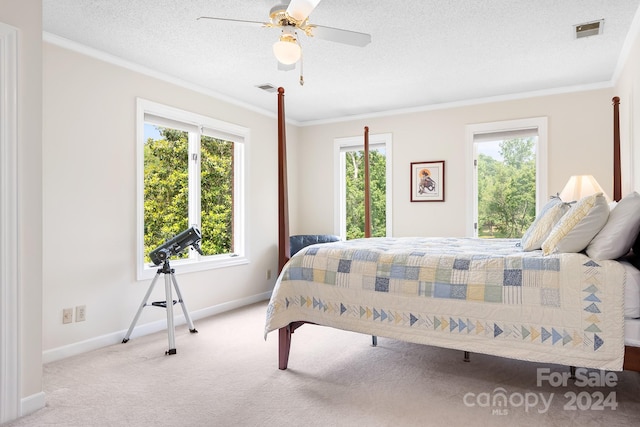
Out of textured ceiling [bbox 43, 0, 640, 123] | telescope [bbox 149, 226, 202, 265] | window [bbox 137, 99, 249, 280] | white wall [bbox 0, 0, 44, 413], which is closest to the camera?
white wall [bbox 0, 0, 44, 413]

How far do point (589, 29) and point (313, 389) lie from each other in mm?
3134

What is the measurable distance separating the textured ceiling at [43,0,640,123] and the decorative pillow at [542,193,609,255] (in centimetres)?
139

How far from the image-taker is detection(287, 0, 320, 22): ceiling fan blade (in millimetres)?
2109

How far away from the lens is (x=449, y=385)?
2525mm

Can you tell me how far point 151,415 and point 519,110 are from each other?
177 inches

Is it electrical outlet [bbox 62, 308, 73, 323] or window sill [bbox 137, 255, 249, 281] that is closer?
electrical outlet [bbox 62, 308, 73, 323]

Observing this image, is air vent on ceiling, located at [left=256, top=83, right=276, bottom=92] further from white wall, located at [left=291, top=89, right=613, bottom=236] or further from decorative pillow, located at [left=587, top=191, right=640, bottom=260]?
decorative pillow, located at [left=587, top=191, right=640, bottom=260]

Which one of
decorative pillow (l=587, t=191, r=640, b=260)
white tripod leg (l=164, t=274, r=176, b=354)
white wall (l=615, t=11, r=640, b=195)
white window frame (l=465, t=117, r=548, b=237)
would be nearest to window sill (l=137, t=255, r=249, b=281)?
white tripod leg (l=164, t=274, r=176, b=354)

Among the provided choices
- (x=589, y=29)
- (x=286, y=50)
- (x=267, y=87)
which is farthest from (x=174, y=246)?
(x=589, y=29)

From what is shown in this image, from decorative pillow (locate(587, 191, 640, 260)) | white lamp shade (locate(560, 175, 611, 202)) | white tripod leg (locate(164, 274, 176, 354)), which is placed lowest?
white tripod leg (locate(164, 274, 176, 354))

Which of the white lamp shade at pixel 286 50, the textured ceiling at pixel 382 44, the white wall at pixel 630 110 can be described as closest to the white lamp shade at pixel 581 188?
the white wall at pixel 630 110

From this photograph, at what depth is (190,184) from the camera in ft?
14.0

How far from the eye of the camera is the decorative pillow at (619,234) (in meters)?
1.93

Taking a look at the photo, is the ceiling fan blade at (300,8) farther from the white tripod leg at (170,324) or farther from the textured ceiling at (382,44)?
the white tripod leg at (170,324)
